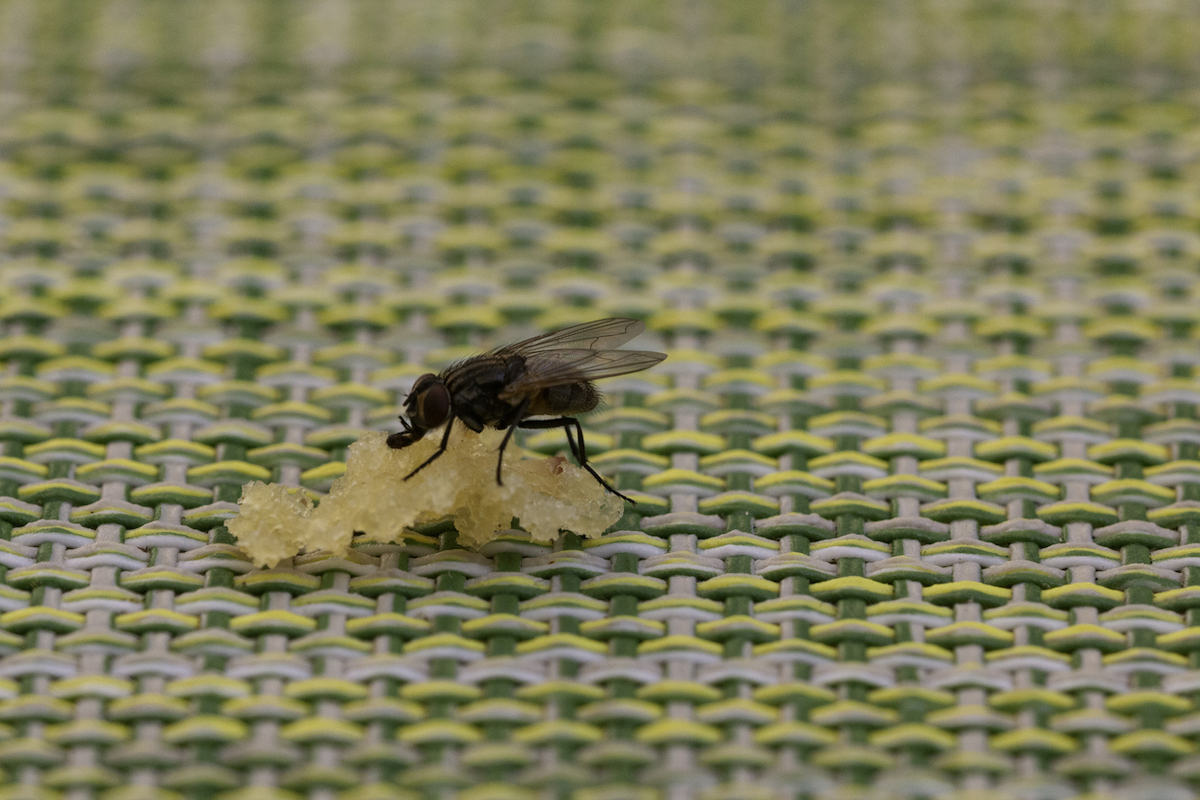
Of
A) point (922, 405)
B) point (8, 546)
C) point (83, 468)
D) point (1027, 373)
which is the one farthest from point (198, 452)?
point (1027, 373)

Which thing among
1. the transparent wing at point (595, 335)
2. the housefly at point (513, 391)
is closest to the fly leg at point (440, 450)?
the housefly at point (513, 391)

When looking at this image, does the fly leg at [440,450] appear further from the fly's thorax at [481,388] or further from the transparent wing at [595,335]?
the transparent wing at [595,335]

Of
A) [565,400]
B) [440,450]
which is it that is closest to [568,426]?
[565,400]

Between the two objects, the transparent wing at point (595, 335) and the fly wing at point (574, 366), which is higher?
the transparent wing at point (595, 335)

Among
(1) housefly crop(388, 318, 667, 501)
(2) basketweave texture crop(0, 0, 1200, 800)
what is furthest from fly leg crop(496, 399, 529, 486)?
(2) basketweave texture crop(0, 0, 1200, 800)

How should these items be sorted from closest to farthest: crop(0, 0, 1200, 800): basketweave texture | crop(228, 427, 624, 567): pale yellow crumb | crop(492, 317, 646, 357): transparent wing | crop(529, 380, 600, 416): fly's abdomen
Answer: crop(0, 0, 1200, 800): basketweave texture → crop(228, 427, 624, 567): pale yellow crumb → crop(529, 380, 600, 416): fly's abdomen → crop(492, 317, 646, 357): transparent wing

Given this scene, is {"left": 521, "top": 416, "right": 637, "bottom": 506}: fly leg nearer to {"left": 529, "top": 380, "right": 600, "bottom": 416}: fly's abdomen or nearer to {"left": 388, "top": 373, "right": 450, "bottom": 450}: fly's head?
{"left": 529, "top": 380, "right": 600, "bottom": 416}: fly's abdomen

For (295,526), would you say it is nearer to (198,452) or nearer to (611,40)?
(198,452)
